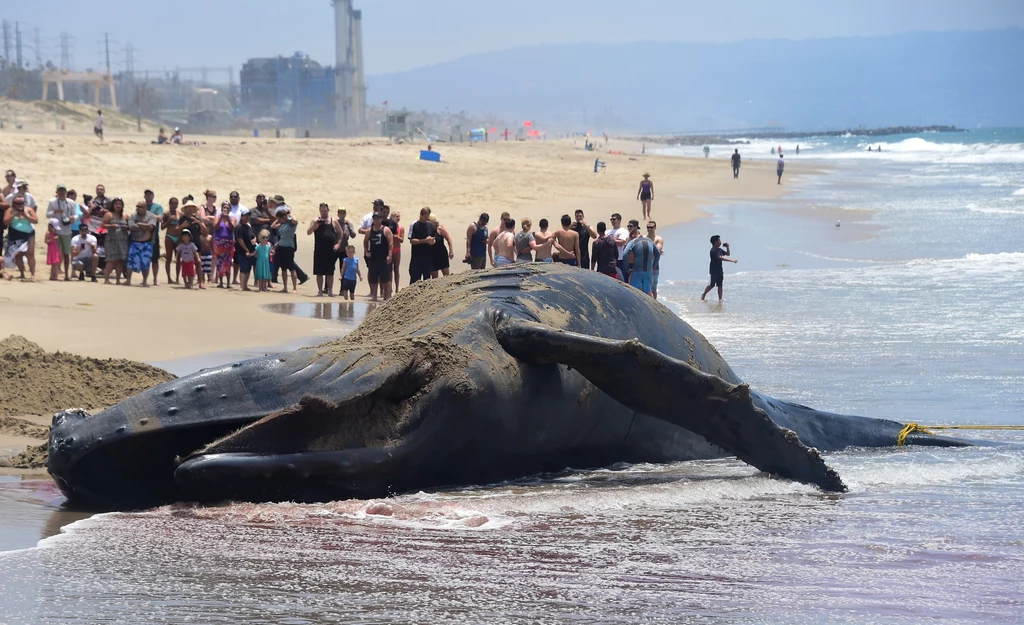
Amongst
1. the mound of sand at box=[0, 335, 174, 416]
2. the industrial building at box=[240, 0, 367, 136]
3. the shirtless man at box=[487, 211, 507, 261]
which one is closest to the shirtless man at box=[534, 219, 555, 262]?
the shirtless man at box=[487, 211, 507, 261]

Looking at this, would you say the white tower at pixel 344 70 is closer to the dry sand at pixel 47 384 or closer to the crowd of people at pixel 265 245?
the crowd of people at pixel 265 245

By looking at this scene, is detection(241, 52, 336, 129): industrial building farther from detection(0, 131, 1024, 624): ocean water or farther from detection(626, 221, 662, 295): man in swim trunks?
detection(0, 131, 1024, 624): ocean water

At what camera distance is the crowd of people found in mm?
19109

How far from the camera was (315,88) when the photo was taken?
15125 centimetres

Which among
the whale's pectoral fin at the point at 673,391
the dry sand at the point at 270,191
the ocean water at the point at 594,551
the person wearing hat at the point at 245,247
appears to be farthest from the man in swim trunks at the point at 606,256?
the whale's pectoral fin at the point at 673,391

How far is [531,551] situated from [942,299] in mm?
15312

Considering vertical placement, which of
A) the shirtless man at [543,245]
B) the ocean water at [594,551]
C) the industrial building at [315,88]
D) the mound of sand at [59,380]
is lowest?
the ocean water at [594,551]

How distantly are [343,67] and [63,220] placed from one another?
121063mm

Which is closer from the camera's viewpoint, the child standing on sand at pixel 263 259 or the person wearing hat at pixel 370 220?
the person wearing hat at pixel 370 220

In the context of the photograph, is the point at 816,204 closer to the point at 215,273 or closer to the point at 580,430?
the point at 215,273

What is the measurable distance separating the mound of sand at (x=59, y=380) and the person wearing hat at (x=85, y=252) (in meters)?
10.4

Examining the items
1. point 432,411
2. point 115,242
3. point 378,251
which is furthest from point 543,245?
point 432,411

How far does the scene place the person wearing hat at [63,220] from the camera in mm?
20609

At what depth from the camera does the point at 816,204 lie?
157 feet
